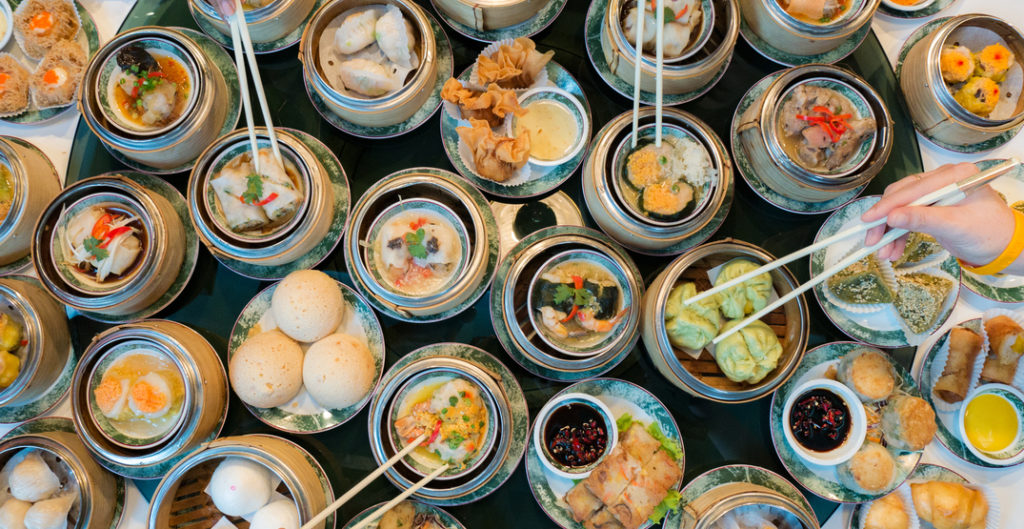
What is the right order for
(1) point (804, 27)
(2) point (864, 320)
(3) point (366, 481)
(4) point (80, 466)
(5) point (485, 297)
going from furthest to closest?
(5) point (485, 297) < (2) point (864, 320) < (1) point (804, 27) < (4) point (80, 466) < (3) point (366, 481)

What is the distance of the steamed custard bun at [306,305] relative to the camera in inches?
105

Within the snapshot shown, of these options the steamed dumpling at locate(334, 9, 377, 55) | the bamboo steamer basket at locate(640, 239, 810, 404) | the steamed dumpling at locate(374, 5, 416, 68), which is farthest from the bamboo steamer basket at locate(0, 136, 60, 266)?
the bamboo steamer basket at locate(640, 239, 810, 404)

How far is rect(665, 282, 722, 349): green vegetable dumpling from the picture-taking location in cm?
261

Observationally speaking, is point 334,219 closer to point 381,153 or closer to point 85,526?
point 381,153

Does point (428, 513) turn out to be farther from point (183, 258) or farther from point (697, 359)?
point (183, 258)

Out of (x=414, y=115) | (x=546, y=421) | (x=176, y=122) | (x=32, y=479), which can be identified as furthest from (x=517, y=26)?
(x=32, y=479)

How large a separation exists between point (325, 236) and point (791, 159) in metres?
2.19

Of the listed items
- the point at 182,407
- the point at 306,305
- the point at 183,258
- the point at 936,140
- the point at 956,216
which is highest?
the point at 956,216

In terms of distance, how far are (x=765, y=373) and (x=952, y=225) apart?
3.01 feet

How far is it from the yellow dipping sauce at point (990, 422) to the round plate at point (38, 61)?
464 centimetres

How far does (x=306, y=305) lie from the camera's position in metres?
2.67

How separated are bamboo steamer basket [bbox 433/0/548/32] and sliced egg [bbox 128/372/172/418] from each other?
2184mm

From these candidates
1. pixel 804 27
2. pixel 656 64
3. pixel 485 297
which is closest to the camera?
pixel 656 64

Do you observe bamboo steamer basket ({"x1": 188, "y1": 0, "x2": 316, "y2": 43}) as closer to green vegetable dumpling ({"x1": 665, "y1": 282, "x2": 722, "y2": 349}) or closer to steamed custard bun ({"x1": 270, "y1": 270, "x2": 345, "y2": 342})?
steamed custard bun ({"x1": 270, "y1": 270, "x2": 345, "y2": 342})
